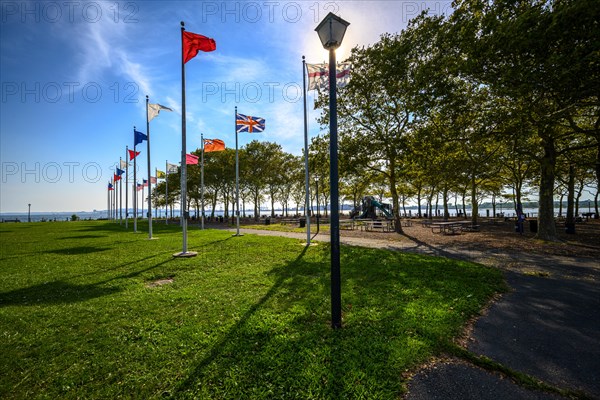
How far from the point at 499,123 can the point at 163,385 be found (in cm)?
1643

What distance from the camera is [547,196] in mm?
15125

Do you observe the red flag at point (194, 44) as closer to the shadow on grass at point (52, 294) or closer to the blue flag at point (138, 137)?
the shadow on grass at point (52, 294)

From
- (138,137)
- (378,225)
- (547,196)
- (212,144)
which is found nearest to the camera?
(547,196)

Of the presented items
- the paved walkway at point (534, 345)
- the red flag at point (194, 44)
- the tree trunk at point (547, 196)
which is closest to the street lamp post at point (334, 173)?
the paved walkway at point (534, 345)

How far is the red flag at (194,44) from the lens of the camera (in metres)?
11.4

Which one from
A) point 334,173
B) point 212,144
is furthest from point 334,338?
point 212,144

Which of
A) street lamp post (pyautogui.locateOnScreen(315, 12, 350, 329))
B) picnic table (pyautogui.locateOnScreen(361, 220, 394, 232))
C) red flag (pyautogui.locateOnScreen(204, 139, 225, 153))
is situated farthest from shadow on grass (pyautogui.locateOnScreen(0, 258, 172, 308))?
picnic table (pyautogui.locateOnScreen(361, 220, 394, 232))

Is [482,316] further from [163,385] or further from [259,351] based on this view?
[163,385]

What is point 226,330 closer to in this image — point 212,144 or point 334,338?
point 334,338

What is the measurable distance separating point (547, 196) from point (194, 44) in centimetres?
2057

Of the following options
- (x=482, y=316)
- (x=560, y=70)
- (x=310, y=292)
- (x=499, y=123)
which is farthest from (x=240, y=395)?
(x=499, y=123)

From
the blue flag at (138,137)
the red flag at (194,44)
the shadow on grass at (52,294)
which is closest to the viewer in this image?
the shadow on grass at (52,294)

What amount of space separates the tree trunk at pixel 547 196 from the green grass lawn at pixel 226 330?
34.1ft

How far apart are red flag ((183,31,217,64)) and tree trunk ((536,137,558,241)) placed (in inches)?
735
